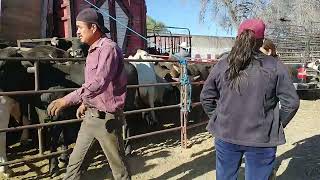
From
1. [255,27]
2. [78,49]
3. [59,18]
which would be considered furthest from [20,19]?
[255,27]

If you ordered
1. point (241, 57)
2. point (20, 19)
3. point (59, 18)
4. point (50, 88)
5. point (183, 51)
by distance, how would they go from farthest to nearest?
1. point (183, 51)
2. point (59, 18)
3. point (20, 19)
4. point (50, 88)
5. point (241, 57)

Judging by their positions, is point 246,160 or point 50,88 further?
point 50,88

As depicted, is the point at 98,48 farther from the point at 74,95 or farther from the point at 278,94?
the point at 278,94

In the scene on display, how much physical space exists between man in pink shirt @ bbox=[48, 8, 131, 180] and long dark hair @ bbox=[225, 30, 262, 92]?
103cm

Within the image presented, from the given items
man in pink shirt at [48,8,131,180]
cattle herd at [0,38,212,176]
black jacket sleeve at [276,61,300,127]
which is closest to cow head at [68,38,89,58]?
cattle herd at [0,38,212,176]

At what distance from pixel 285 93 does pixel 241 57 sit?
1.36ft

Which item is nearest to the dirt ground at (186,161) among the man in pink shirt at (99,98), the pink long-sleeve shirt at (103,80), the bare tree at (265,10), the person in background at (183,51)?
the man in pink shirt at (99,98)

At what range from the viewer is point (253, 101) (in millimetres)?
3117

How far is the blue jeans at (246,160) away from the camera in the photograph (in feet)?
10.4

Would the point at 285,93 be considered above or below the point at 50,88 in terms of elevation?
above

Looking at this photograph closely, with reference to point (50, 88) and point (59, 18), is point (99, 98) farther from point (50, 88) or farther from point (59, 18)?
point (59, 18)

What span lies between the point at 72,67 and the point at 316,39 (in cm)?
1442

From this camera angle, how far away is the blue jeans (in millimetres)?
3180

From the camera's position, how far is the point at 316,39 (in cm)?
1827
